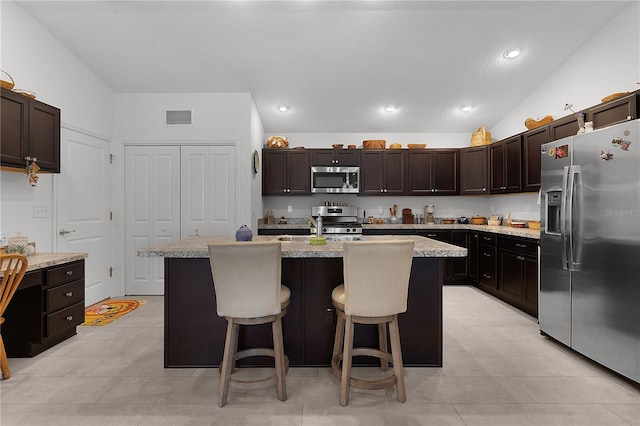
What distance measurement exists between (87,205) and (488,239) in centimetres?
530

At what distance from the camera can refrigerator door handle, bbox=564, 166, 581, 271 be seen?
271 centimetres

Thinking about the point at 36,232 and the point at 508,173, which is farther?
the point at 508,173

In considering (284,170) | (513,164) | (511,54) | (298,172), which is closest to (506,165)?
(513,164)

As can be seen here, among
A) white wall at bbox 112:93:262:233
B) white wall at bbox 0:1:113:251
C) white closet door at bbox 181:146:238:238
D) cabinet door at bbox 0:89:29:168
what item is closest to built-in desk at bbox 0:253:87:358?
white wall at bbox 0:1:113:251

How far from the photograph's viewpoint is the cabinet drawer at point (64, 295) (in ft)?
9.21

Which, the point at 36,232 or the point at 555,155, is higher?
the point at 555,155

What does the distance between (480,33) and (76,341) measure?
5.09 m

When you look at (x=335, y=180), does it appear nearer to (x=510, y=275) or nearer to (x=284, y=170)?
(x=284, y=170)

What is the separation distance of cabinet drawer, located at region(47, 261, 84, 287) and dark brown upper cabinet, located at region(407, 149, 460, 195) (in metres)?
4.63

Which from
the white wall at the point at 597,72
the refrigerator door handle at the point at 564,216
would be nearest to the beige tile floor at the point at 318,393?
the refrigerator door handle at the point at 564,216

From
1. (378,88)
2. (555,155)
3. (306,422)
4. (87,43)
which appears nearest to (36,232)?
(87,43)

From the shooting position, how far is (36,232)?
3.36 meters

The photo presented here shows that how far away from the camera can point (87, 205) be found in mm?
4141

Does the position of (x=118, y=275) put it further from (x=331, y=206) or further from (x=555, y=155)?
(x=555, y=155)
